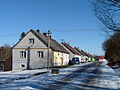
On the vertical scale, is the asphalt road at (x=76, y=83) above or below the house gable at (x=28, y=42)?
below

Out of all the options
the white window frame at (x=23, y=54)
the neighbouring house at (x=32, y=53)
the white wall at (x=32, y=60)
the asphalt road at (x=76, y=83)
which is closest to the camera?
the asphalt road at (x=76, y=83)

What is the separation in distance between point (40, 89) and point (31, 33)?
31636 millimetres

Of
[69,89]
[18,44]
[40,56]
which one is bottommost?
[69,89]

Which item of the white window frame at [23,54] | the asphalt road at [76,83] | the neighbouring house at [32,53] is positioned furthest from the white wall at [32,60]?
the asphalt road at [76,83]

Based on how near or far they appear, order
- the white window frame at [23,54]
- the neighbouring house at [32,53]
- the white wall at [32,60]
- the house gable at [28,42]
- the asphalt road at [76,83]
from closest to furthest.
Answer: the asphalt road at [76,83] < the white wall at [32,60] < the neighbouring house at [32,53] < the house gable at [28,42] < the white window frame at [23,54]

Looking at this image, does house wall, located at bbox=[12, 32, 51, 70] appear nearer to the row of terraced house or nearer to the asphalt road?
the row of terraced house

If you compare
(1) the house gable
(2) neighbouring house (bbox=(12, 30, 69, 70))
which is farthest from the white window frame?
(1) the house gable

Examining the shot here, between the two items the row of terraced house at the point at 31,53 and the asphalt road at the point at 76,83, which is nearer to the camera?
the asphalt road at the point at 76,83

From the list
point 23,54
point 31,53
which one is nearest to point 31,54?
point 31,53

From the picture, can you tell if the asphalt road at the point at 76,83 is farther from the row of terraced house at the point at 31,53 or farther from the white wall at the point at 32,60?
the row of terraced house at the point at 31,53

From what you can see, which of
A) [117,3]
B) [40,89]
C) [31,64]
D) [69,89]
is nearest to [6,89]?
[40,89]

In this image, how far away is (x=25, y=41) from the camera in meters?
42.8

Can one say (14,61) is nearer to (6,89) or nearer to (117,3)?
(6,89)

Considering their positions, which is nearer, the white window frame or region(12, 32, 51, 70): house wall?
region(12, 32, 51, 70): house wall
